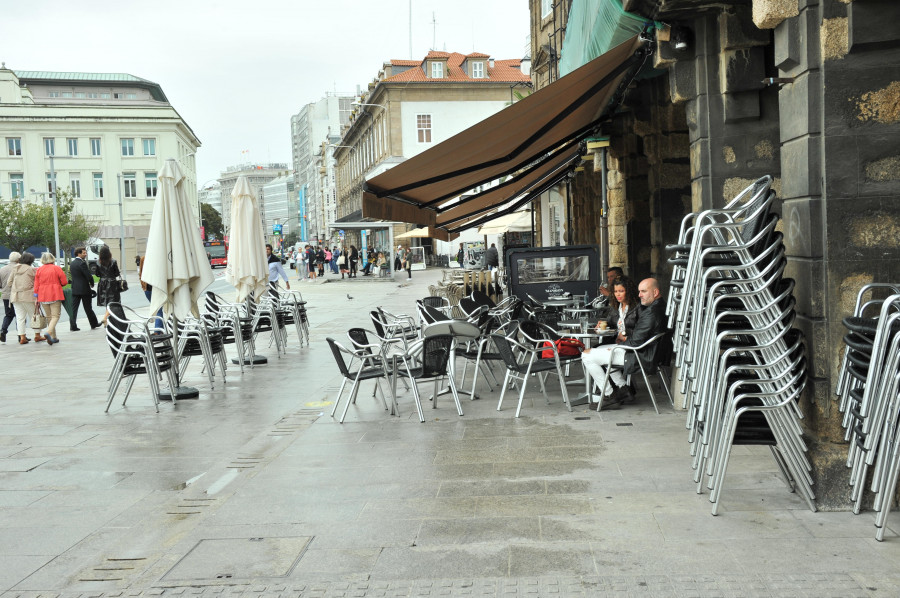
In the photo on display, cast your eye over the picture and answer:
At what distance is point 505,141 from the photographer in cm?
943

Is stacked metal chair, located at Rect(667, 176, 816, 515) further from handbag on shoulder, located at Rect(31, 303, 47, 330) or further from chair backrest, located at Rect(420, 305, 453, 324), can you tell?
handbag on shoulder, located at Rect(31, 303, 47, 330)

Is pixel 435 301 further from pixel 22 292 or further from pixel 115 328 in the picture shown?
pixel 22 292

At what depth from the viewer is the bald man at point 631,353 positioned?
797 centimetres

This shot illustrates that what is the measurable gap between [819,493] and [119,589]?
3.67 m

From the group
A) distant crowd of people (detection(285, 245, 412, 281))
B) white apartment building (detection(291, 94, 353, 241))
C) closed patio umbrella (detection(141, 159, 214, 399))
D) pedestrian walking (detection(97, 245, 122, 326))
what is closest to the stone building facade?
closed patio umbrella (detection(141, 159, 214, 399))

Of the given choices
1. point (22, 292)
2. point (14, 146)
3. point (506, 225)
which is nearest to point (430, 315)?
point (22, 292)

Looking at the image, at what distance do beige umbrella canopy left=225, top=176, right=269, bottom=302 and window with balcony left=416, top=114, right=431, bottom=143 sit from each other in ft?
156

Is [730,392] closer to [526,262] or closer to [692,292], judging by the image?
[692,292]

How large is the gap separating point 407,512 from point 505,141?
5243 mm

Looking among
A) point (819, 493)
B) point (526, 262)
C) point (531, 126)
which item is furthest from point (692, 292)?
point (526, 262)

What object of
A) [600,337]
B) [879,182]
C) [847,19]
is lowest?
[600,337]

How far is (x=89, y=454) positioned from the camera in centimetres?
722

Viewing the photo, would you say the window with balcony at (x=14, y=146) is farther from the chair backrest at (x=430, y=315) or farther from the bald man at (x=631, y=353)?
the bald man at (x=631, y=353)

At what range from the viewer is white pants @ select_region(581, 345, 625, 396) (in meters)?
8.16
